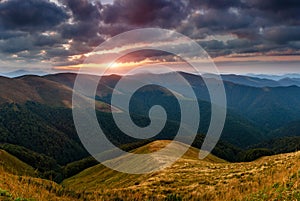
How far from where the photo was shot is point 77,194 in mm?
19500

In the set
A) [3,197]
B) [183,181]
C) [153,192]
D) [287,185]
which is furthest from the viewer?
[183,181]

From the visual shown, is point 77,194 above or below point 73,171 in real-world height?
above

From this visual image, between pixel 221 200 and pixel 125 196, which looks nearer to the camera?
pixel 221 200

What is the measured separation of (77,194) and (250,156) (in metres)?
157

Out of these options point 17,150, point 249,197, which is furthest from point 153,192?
point 17,150

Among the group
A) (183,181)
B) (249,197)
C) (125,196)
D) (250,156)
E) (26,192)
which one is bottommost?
(250,156)

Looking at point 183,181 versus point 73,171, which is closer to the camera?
point 183,181

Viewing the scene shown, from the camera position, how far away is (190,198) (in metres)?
21.2

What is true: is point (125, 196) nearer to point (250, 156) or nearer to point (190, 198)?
point (190, 198)

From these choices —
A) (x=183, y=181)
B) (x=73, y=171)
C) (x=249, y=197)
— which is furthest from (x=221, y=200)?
(x=73, y=171)

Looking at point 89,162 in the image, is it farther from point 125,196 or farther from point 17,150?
point 125,196

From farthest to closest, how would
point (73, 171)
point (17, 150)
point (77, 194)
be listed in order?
point (17, 150), point (73, 171), point (77, 194)

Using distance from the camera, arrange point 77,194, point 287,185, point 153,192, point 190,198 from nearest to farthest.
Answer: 1. point 287,185
2. point 77,194
3. point 190,198
4. point 153,192

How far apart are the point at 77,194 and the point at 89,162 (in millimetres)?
157430
